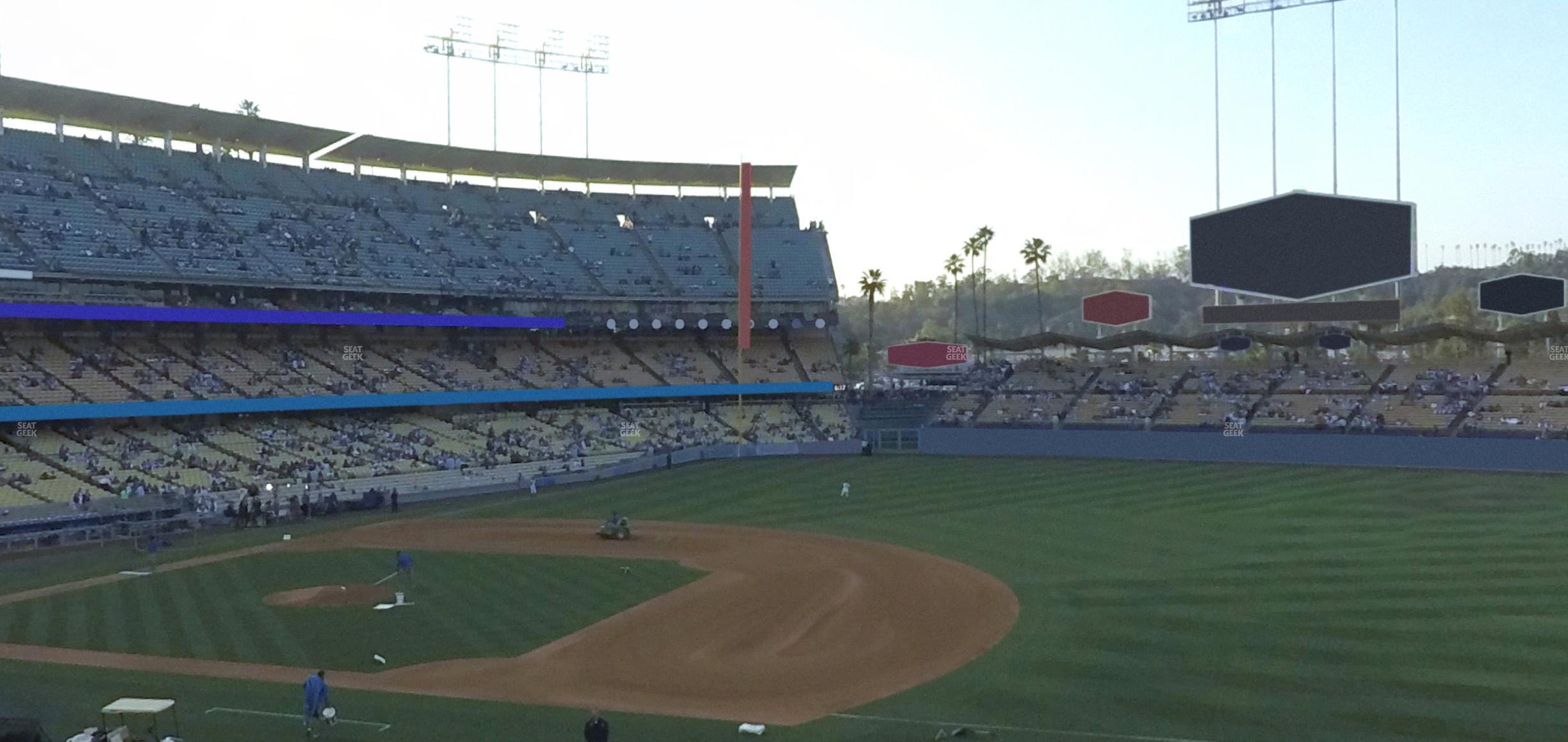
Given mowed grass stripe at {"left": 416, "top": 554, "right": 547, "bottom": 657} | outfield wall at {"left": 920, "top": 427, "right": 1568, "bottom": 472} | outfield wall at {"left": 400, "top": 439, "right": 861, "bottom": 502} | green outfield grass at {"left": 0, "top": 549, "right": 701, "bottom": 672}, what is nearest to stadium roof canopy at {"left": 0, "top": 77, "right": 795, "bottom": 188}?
outfield wall at {"left": 400, "top": 439, "right": 861, "bottom": 502}

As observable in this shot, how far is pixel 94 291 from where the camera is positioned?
162 ft

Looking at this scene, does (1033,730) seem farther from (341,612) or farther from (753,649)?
(341,612)

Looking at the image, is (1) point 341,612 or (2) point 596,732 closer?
(2) point 596,732

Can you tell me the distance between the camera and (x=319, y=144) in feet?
A: 212

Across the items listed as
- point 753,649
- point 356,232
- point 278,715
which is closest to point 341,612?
point 278,715

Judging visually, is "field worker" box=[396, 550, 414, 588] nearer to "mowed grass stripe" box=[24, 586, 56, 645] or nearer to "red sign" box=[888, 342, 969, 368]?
"mowed grass stripe" box=[24, 586, 56, 645]

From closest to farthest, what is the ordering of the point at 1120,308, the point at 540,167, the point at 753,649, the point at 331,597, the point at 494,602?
the point at 753,649 < the point at 494,602 < the point at 331,597 < the point at 1120,308 < the point at 540,167

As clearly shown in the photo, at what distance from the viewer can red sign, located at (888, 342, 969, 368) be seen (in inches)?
2948

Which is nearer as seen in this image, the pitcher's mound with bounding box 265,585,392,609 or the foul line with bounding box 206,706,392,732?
the foul line with bounding box 206,706,392,732

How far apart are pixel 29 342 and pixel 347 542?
852 inches

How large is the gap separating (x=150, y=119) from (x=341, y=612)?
4316 cm

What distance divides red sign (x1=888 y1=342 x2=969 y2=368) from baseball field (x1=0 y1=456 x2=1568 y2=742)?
33.9 meters

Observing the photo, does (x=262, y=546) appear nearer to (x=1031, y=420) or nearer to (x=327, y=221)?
(x=327, y=221)

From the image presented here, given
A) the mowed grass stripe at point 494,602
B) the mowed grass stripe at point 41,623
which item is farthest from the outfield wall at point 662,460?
the mowed grass stripe at point 41,623
